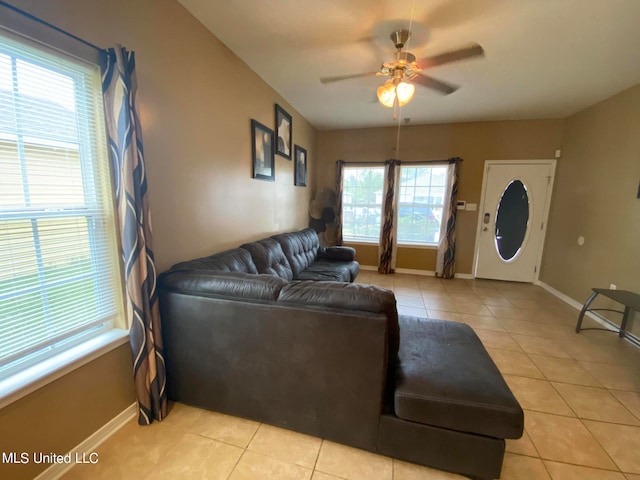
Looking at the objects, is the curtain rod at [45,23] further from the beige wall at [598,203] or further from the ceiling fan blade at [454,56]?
the beige wall at [598,203]

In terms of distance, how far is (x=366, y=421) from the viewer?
127 cm

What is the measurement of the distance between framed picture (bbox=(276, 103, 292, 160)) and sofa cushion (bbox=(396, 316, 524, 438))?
108 inches

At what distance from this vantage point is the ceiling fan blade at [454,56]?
1.65m

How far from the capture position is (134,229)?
133cm

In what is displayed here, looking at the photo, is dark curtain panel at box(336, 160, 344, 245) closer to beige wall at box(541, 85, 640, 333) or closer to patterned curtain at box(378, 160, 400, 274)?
patterned curtain at box(378, 160, 400, 274)

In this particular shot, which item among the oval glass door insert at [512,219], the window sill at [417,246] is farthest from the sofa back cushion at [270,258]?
the oval glass door insert at [512,219]

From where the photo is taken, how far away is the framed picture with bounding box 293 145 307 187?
3.88m

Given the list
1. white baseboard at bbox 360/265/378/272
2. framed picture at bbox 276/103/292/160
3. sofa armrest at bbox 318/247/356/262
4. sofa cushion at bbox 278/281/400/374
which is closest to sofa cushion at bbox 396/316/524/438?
sofa cushion at bbox 278/281/400/374

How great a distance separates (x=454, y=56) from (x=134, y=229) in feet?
7.43

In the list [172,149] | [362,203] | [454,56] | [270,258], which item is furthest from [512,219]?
[172,149]

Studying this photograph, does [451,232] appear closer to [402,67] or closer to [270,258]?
[402,67]

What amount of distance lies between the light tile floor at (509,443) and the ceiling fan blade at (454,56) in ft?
7.58

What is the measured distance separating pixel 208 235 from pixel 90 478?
1.50m

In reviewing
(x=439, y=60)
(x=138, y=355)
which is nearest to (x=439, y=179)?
(x=439, y=60)
